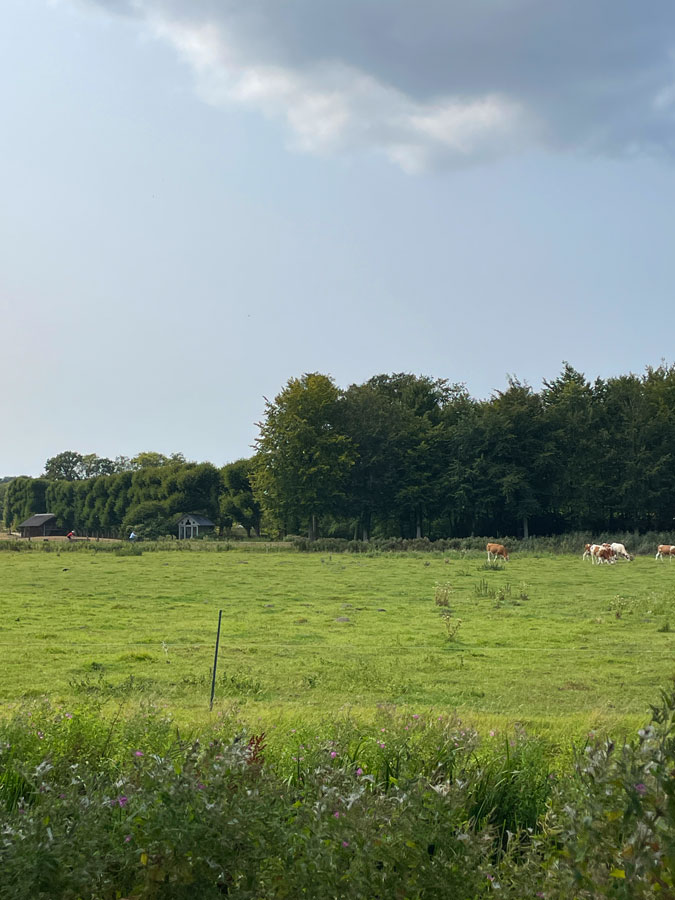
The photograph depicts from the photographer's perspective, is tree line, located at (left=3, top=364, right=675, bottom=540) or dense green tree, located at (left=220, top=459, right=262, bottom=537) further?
dense green tree, located at (left=220, top=459, right=262, bottom=537)

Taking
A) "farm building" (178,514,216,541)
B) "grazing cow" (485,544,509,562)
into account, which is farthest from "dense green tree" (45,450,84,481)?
"grazing cow" (485,544,509,562)

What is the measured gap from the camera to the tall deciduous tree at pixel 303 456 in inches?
2452

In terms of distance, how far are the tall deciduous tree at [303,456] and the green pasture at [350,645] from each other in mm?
31260

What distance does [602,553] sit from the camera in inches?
1527

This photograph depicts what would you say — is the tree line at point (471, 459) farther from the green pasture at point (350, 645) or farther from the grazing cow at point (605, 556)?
the green pasture at point (350, 645)

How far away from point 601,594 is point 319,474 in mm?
38844

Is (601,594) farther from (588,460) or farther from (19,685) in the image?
(588,460)

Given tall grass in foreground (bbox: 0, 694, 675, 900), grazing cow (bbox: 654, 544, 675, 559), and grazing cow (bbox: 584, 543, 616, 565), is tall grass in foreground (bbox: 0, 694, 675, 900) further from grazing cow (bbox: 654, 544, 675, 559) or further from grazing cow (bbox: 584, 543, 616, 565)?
grazing cow (bbox: 654, 544, 675, 559)

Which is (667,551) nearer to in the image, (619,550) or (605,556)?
(619,550)

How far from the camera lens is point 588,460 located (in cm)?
5922

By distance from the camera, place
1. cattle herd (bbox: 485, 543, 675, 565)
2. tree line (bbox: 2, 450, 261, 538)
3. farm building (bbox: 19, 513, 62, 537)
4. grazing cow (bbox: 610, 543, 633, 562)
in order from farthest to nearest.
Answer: farm building (bbox: 19, 513, 62, 537) < tree line (bbox: 2, 450, 261, 538) < grazing cow (bbox: 610, 543, 633, 562) < cattle herd (bbox: 485, 543, 675, 565)

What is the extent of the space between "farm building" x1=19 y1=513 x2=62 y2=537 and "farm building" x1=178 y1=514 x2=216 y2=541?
113ft

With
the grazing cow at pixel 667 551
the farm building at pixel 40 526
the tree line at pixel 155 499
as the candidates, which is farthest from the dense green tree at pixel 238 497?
the grazing cow at pixel 667 551

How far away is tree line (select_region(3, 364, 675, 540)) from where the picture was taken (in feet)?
193
